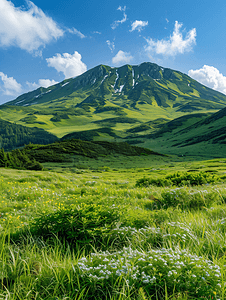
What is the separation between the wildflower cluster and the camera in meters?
3.18

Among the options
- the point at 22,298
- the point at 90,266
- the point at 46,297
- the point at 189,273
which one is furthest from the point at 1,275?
the point at 189,273

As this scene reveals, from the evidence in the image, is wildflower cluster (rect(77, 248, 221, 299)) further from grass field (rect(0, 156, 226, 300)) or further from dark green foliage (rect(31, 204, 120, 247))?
dark green foliage (rect(31, 204, 120, 247))

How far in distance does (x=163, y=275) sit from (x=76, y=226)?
8.99 feet

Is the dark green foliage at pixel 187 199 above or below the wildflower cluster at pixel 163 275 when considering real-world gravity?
below

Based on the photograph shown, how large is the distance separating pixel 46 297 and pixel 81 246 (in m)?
2.00

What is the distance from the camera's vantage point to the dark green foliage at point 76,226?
204 inches

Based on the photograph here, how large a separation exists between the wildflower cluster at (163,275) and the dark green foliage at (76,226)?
1.53 meters

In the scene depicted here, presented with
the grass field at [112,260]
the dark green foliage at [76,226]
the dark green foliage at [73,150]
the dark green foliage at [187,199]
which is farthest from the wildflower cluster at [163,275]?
the dark green foliage at [73,150]

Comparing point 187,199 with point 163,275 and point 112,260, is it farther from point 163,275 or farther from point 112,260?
point 112,260

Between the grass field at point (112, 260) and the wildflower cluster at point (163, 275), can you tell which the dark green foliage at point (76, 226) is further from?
the wildflower cluster at point (163, 275)

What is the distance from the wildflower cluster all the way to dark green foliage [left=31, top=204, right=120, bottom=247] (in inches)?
60.2

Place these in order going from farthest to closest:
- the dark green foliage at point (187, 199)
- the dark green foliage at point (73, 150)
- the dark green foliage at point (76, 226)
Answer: the dark green foliage at point (73, 150), the dark green foliage at point (187, 199), the dark green foliage at point (76, 226)

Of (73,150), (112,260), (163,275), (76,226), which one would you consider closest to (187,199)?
(76,226)

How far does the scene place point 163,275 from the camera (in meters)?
3.39
